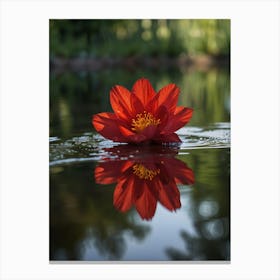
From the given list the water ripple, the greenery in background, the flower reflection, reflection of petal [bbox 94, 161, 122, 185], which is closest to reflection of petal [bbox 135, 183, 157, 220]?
the flower reflection

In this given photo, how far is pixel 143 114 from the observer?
2504mm

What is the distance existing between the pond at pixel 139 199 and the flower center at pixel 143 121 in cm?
9

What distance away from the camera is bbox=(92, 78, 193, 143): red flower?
248 cm

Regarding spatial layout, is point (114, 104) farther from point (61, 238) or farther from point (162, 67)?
point (162, 67)

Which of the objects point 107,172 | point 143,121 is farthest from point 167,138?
point 107,172

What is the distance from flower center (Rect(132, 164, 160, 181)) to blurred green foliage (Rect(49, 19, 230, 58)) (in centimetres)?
277

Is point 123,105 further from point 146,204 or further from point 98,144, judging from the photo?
point 146,204

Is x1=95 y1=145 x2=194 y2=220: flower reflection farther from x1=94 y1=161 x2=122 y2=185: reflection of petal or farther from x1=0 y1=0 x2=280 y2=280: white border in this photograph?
x1=0 y1=0 x2=280 y2=280: white border

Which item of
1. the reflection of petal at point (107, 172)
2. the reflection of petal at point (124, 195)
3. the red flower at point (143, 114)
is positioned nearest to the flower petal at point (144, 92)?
the red flower at point (143, 114)

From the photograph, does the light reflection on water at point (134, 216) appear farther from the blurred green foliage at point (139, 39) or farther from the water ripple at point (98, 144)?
the blurred green foliage at point (139, 39)
